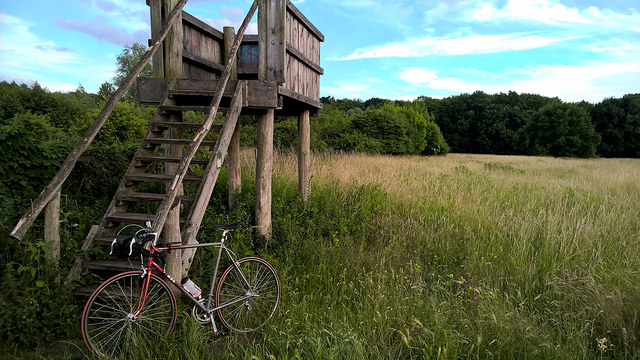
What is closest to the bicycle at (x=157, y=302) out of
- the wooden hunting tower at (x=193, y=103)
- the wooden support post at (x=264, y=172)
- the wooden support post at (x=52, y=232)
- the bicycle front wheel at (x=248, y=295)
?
the bicycle front wheel at (x=248, y=295)

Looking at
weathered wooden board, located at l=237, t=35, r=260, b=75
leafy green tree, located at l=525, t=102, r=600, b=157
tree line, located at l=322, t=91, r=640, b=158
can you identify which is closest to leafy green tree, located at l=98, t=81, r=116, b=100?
tree line, located at l=322, t=91, r=640, b=158

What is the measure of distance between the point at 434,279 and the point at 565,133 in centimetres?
5475

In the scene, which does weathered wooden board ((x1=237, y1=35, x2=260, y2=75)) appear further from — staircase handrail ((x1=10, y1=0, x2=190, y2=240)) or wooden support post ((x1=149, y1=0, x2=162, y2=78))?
staircase handrail ((x1=10, y1=0, x2=190, y2=240))

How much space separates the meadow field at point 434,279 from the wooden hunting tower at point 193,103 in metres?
1.07

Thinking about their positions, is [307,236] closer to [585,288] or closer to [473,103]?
[585,288]

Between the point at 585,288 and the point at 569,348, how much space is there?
4.95ft

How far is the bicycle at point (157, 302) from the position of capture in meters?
3.46

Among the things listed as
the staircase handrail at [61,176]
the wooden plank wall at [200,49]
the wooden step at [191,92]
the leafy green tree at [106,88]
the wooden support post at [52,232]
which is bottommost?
the wooden support post at [52,232]

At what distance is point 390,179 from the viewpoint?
10781 mm

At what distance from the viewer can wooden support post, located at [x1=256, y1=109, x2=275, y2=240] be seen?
21.3ft

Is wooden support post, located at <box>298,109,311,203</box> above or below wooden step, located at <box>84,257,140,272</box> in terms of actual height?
above

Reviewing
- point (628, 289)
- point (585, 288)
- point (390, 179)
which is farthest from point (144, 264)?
point (390, 179)

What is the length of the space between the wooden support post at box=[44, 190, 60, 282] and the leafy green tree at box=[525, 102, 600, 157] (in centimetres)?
5631

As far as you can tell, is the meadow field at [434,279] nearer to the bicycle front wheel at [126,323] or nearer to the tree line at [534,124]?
the bicycle front wheel at [126,323]
